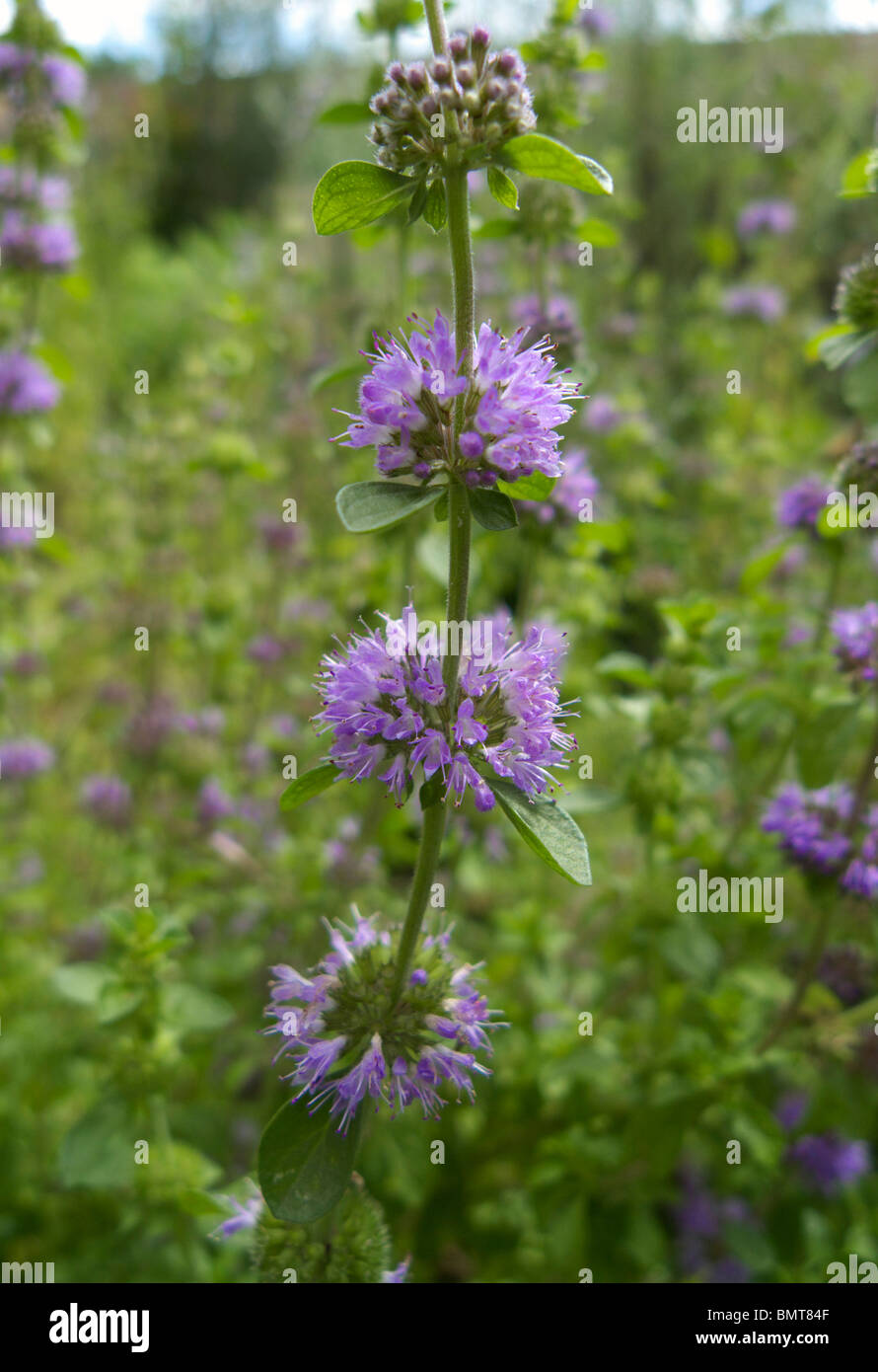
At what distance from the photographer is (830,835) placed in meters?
2.83

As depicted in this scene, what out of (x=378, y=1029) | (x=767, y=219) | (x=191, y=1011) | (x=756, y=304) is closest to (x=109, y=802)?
(x=191, y=1011)

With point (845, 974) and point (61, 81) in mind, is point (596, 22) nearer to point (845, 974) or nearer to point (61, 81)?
point (61, 81)

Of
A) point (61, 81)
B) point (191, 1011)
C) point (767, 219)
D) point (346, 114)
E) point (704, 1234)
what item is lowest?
point (704, 1234)

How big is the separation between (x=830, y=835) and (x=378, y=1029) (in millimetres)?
1566

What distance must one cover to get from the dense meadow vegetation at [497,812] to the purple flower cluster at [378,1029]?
233 millimetres

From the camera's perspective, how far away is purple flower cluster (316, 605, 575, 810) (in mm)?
1691

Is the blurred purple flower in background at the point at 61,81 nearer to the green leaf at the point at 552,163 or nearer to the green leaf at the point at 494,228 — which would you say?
the green leaf at the point at 494,228

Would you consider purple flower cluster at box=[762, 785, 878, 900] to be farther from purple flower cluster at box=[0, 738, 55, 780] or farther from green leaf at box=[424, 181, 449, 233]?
purple flower cluster at box=[0, 738, 55, 780]

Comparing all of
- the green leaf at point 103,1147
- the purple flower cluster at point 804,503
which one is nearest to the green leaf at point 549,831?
the green leaf at point 103,1147

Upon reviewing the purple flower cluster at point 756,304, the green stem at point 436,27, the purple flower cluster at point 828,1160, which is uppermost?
the purple flower cluster at point 756,304

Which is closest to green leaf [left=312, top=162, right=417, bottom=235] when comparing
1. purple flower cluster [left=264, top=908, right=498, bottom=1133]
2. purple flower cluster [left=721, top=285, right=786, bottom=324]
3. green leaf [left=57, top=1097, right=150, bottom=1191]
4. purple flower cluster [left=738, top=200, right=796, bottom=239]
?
purple flower cluster [left=264, top=908, right=498, bottom=1133]

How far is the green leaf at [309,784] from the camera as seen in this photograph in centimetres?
170

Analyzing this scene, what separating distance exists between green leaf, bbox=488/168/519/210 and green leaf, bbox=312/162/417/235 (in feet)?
0.48

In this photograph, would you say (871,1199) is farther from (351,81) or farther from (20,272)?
(351,81)
